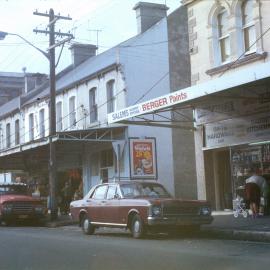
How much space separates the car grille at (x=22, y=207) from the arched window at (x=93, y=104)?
7.57 metres

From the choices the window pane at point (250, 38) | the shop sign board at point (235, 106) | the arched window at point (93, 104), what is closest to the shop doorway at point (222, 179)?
the shop sign board at point (235, 106)

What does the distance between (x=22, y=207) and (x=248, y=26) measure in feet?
35.9

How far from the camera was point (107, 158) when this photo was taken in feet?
93.7

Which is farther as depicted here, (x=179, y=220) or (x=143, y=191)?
(x=143, y=191)

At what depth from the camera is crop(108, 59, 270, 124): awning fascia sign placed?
14695 millimetres

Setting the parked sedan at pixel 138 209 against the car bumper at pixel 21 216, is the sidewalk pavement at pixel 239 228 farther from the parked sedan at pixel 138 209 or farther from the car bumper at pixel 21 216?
the car bumper at pixel 21 216

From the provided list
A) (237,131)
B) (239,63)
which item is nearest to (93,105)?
(237,131)

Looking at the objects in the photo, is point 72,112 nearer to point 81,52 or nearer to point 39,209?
point 81,52

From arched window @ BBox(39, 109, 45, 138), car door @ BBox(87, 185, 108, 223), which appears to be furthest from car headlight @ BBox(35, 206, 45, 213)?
arched window @ BBox(39, 109, 45, 138)

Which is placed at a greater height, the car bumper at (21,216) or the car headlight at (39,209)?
the car headlight at (39,209)

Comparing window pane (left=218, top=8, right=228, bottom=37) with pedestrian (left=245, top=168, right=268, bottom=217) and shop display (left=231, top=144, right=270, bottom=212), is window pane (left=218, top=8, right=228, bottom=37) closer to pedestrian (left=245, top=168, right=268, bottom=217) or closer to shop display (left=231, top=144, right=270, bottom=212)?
shop display (left=231, top=144, right=270, bottom=212)

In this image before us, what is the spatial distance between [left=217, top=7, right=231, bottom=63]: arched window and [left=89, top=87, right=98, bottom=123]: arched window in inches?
397

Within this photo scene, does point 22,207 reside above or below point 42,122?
below

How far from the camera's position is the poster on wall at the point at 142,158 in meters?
21.9
